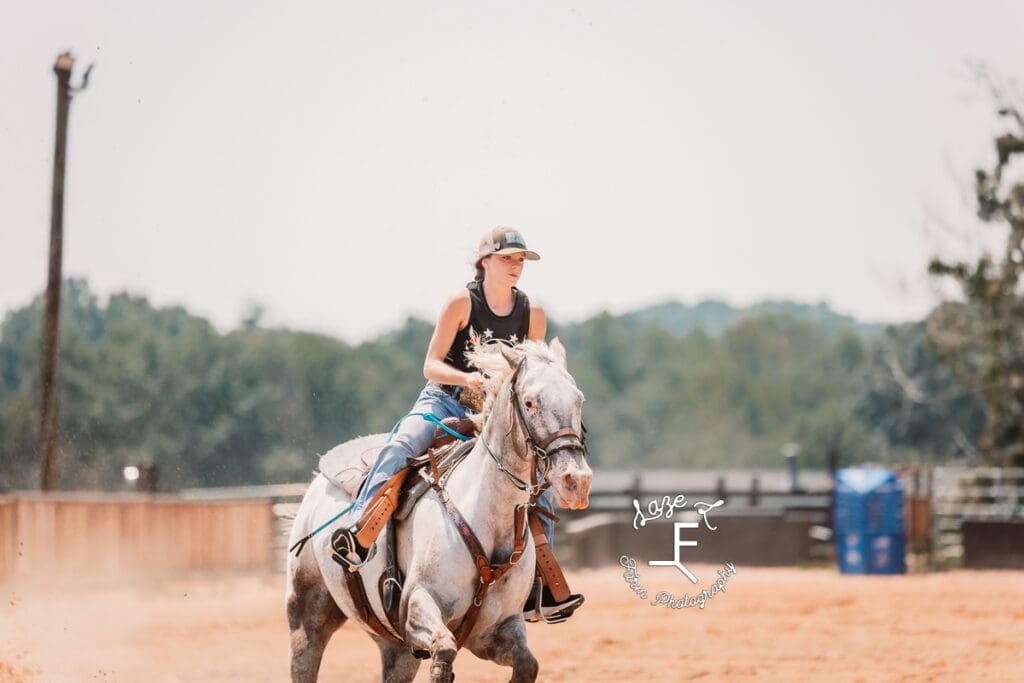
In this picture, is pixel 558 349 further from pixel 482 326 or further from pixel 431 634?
pixel 431 634

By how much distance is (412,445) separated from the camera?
683 cm

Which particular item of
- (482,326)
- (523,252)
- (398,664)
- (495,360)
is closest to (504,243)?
(523,252)

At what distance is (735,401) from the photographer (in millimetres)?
104688

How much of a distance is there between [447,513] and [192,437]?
49017 millimetres

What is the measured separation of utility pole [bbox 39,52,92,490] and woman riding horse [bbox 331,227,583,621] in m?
13.1

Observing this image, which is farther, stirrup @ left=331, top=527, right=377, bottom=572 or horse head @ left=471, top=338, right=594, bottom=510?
stirrup @ left=331, top=527, right=377, bottom=572

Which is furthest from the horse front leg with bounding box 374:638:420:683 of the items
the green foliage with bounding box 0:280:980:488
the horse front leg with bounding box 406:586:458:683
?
the green foliage with bounding box 0:280:980:488

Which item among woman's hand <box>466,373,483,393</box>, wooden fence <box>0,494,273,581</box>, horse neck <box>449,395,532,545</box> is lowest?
wooden fence <box>0,494,273,581</box>

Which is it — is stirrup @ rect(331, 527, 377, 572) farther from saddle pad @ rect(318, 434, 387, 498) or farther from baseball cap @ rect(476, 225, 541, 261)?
baseball cap @ rect(476, 225, 541, 261)

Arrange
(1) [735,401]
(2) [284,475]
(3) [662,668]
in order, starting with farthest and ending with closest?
(1) [735,401], (2) [284,475], (3) [662,668]

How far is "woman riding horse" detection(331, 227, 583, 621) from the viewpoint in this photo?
6570mm

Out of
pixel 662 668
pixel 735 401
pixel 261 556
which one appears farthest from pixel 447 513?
pixel 735 401

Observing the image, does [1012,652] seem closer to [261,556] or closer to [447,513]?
[447,513]

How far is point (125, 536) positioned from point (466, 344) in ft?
39.4
